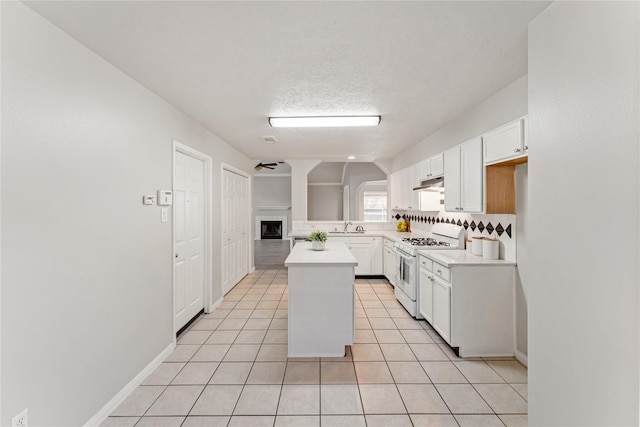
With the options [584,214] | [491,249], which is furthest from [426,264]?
[584,214]

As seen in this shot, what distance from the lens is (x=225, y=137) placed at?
165 inches

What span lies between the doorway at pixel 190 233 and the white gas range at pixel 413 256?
8.43 feet

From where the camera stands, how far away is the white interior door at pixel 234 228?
4.59 m

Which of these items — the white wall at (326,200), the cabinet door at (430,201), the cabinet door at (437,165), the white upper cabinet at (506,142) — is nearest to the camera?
the white upper cabinet at (506,142)

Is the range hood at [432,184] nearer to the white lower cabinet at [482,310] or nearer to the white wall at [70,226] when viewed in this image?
the white lower cabinet at [482,310]

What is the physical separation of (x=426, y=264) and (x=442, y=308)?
0.56 meters

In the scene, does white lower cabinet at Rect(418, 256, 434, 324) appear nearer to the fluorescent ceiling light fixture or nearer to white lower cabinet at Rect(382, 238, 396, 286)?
white lower cabinet at Rect(382, 238, 396, 286)

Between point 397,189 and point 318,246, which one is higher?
point 397,189

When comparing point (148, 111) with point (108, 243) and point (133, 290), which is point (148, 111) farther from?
point (133, 290)

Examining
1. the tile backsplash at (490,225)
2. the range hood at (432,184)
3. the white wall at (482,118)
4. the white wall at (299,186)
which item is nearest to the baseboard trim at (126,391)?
the tile backsplash at (490,225)

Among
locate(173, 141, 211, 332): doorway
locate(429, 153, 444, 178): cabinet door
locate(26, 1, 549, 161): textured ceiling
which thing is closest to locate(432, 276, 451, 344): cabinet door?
locate(429, 153, 444, 178): cabinet door

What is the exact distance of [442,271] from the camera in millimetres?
2947

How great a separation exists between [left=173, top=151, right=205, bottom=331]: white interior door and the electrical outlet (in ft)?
4.99

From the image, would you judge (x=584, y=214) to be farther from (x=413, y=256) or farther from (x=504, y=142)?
(x=413, y=256)
